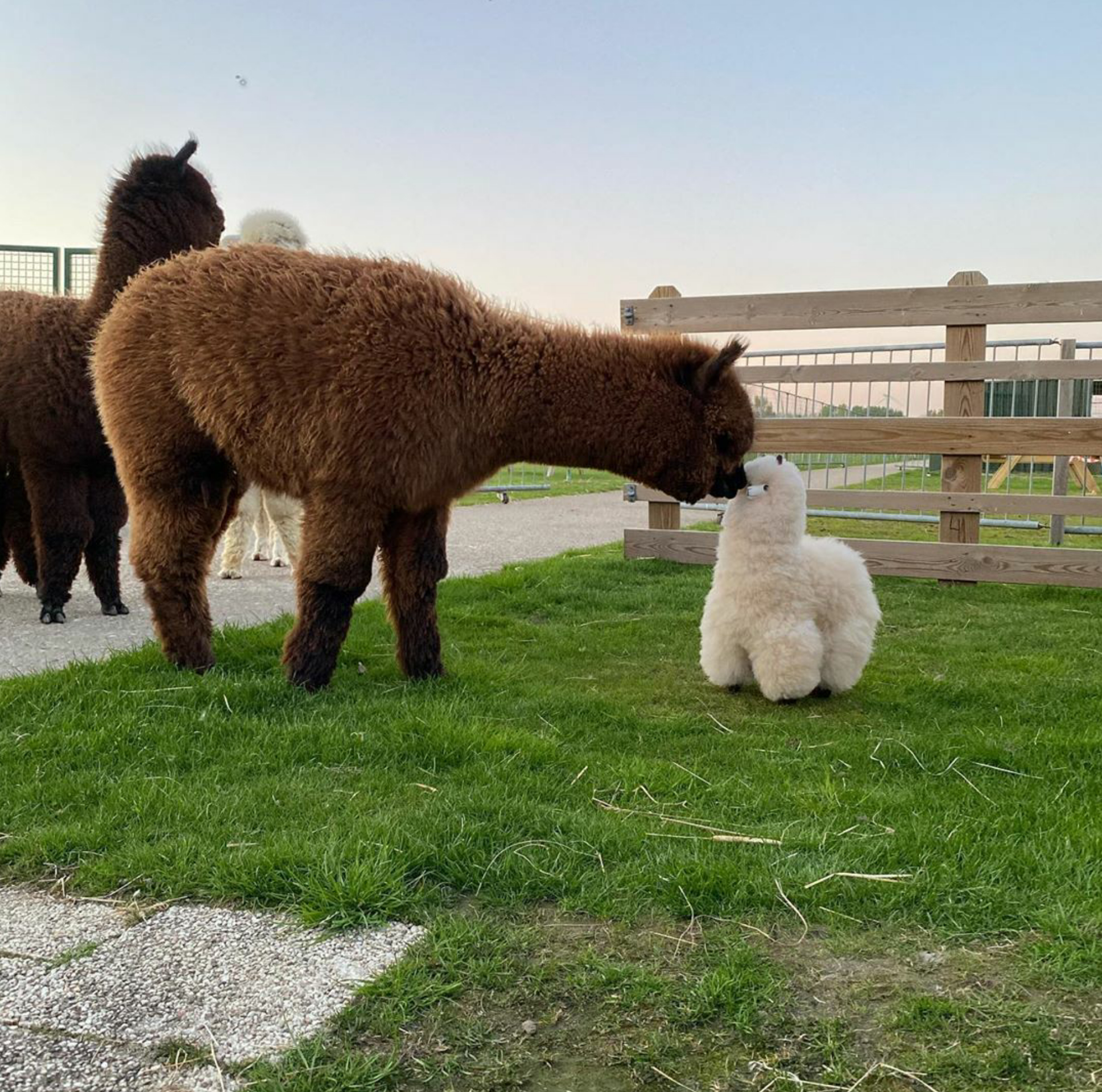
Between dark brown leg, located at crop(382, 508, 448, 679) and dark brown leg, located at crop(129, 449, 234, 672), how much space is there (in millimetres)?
879

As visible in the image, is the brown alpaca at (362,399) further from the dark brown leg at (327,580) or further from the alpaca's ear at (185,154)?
the alpaca's ear at (185,154)

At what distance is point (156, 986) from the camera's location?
2.31 m

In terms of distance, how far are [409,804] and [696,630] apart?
136 inches

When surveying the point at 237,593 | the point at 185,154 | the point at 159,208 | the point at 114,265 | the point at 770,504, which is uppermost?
the point at 185,154

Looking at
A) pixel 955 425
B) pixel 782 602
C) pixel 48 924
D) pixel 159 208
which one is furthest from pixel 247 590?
pixel 955 425

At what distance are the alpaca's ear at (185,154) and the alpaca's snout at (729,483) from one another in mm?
3572

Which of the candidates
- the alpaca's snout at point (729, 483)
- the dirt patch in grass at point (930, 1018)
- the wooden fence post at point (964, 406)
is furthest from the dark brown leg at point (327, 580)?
the wooden fence post at point (964, 406)

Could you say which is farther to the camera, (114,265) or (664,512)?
(664,512)

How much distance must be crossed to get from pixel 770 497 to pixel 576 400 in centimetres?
108

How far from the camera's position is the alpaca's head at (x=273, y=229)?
7211mm

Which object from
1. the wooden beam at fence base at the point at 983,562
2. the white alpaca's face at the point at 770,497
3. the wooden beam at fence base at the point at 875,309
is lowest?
the wooden beam at fence base at the point at 983,562

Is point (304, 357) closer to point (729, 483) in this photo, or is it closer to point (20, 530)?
point (729, 483)

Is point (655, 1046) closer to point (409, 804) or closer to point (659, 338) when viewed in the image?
point (409, 804)

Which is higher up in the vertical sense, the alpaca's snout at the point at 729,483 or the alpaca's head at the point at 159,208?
the alpaca's head at the point at 159,208
